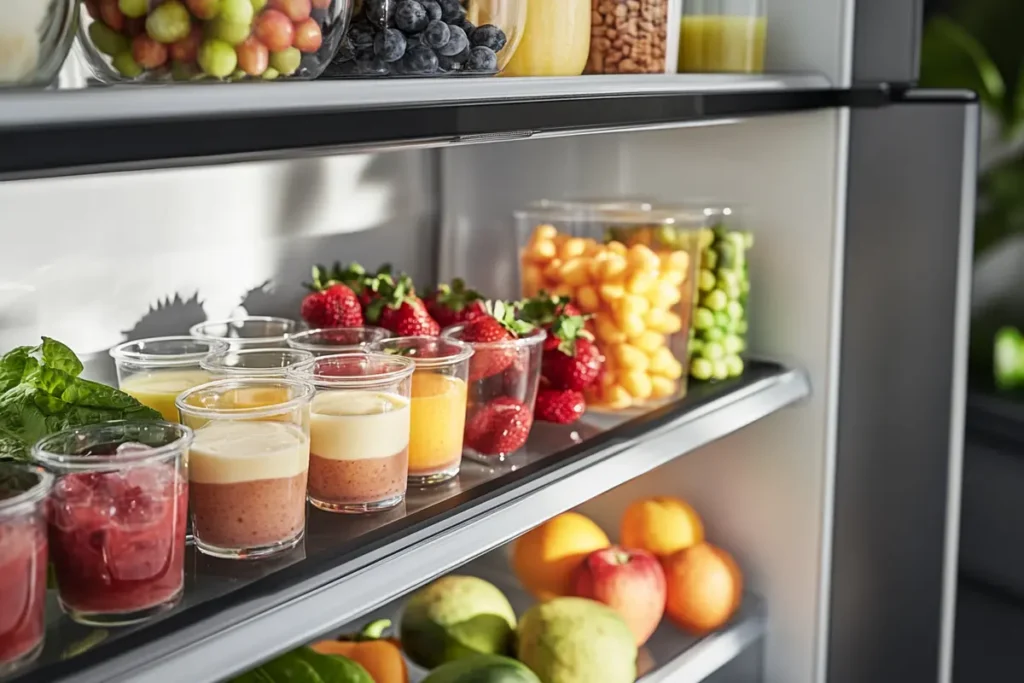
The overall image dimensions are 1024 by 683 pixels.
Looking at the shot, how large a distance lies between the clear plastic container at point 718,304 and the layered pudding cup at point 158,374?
649 millimetres

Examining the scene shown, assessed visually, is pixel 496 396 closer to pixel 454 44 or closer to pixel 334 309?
pixel 334 309

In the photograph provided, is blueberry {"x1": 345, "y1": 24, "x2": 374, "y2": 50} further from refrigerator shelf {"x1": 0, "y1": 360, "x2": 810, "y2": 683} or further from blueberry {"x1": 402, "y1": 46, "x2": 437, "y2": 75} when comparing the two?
refrigerator shelf {"x1": 0, "y1": 360, "x2": 810, "y2": 683}

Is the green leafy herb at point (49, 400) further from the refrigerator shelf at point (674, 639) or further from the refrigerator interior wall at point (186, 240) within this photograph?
the refrigerator shelf at point (674, 639)

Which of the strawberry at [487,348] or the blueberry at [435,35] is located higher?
the blueberry at [435,35]

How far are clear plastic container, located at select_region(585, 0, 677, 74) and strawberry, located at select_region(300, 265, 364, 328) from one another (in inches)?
15.3

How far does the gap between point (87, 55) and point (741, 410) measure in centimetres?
91

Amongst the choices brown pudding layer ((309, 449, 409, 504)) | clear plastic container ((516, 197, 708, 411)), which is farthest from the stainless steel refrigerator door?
brown pudding layer ((309, 449, 409, 504))

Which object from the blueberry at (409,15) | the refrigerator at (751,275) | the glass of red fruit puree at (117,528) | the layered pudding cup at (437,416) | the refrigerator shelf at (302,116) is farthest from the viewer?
the refrigerator at (751,275)

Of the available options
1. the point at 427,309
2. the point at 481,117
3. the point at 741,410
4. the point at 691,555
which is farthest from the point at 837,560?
the point at 481,117

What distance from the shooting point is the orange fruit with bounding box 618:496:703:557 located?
5.34 ft

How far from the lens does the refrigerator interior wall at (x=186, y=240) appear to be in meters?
1.25

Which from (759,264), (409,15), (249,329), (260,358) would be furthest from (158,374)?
(759,264)

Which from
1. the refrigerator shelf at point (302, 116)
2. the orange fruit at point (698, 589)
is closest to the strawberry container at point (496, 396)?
the refrigerator shelf at point (302, 116)

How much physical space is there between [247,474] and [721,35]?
905 mm
